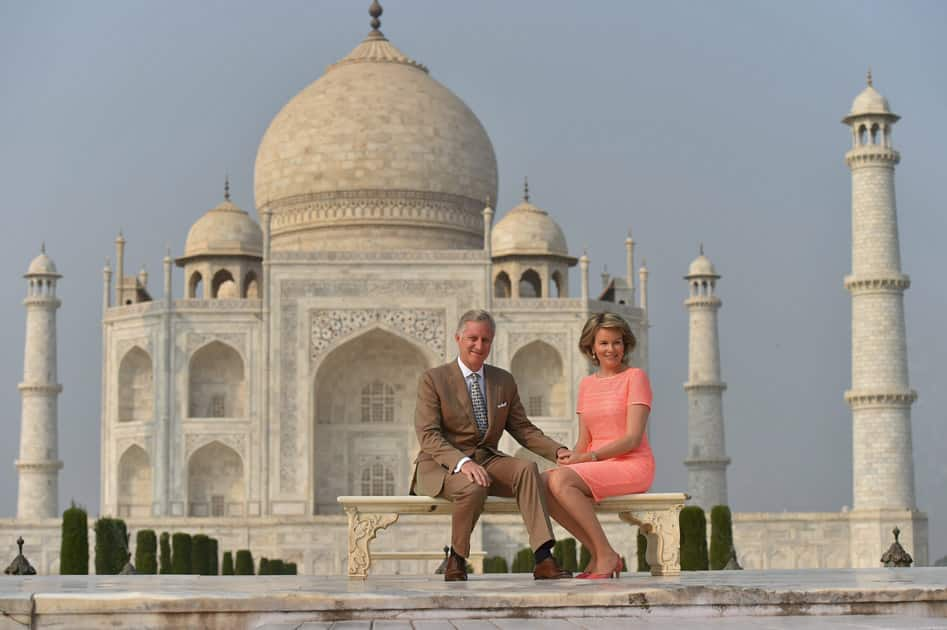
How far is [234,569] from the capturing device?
23219 millimetres

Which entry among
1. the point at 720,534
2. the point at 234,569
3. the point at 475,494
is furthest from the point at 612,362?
the point at 234,569

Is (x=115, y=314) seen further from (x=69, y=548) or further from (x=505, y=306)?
(x=69, y=548)

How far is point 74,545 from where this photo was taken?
18.5m

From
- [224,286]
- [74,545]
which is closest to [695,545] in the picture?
[74,545]

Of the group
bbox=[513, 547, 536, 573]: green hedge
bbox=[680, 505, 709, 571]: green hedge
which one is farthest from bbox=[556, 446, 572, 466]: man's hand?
bbox=[513, 547, 536, 573]: green hedge

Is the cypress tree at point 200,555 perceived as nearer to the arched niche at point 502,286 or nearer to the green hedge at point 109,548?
the green hedge at point 109,548

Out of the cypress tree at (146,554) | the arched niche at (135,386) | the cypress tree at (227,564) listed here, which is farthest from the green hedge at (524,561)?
the arched niche at (135,386)

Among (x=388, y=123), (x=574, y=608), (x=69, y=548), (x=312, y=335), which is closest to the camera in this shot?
(x=574, y=608)

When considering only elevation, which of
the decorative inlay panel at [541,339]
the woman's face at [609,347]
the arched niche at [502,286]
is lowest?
the woman's face at [609,347]

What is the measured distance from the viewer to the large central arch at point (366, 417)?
2830cm

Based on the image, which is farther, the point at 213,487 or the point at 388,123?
the point at 388,123

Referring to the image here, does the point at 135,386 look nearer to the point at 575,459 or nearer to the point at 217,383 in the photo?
the point at 217,383

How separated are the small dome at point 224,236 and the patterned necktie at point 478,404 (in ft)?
75.1

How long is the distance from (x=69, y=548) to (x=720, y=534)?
715 cm
